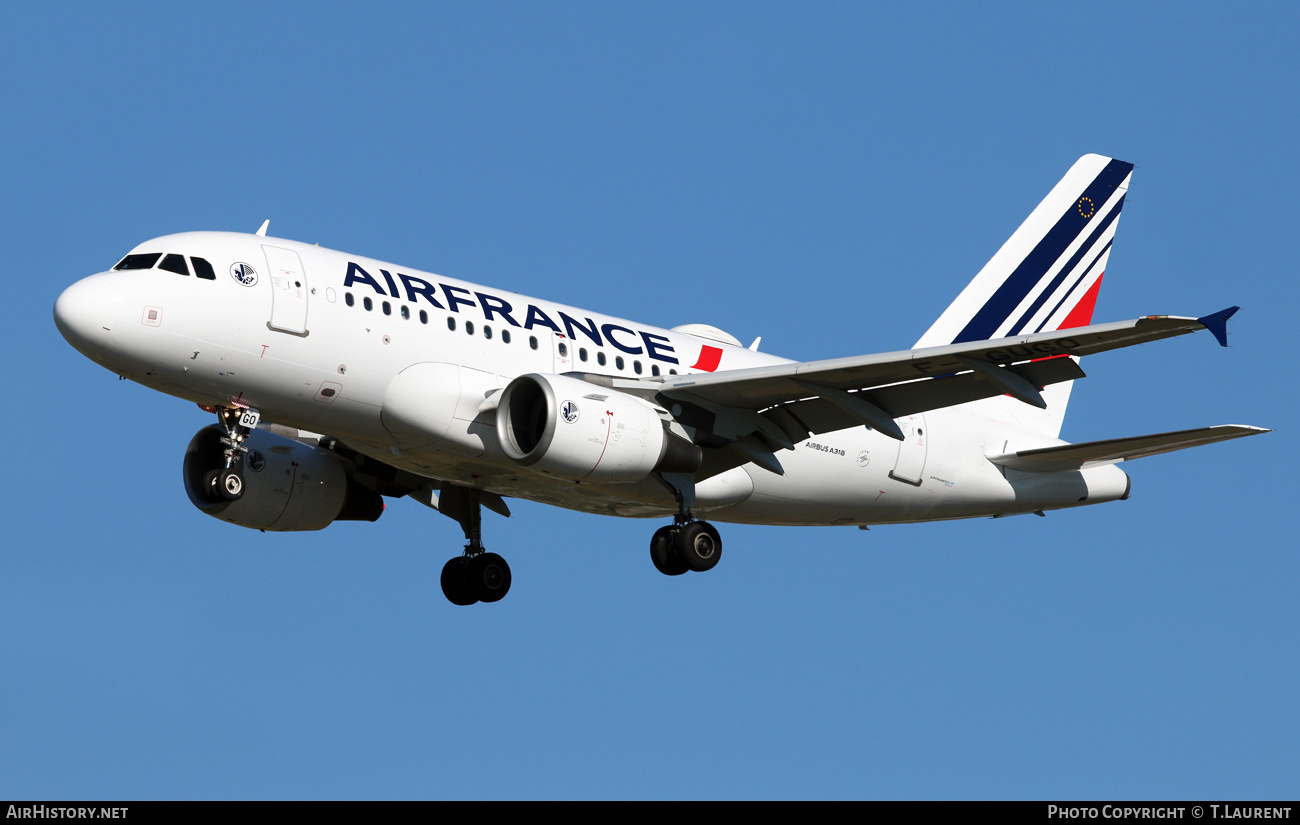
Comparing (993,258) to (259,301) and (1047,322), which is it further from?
(259,301)

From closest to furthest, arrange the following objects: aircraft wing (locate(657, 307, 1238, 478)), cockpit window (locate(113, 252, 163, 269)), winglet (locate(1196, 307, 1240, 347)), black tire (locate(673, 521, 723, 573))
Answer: winglet (locate(1196, 307, 1240, 347)) < aircraft wing (locate(657, 307, 1238, 478)) < cockpit window (locate(113, 252, 163, 269)) < black tire (locate(673, 521, 723, 573))

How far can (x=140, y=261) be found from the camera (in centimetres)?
2775

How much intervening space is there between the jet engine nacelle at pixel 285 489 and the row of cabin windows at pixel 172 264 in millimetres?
5524

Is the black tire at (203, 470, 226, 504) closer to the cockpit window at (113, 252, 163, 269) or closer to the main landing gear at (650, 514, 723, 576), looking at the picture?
the cockpit window at (113, 252, 163, 269)

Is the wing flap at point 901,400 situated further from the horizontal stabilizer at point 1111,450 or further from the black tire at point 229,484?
the black tire at point 229,484

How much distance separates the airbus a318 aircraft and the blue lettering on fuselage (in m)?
0.05

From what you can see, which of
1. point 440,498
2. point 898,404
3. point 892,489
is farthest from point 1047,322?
point 440,498

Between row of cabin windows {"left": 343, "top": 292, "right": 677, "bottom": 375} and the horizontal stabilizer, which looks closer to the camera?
row of cabin windows {"left": 343, "top": 292, "right": 677, "bottom": 375}

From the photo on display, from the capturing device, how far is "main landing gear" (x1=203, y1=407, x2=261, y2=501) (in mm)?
28391

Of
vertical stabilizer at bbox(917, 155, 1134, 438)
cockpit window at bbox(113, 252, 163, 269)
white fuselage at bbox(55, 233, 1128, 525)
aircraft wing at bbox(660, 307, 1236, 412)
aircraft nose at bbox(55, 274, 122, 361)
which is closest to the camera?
aircraft wing at bbox(660, 307, 1236, 412)

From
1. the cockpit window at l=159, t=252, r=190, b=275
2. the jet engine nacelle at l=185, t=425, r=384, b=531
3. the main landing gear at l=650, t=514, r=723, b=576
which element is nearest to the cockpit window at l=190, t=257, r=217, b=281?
the cockpit window at l=159, t=252, r=190, b=275

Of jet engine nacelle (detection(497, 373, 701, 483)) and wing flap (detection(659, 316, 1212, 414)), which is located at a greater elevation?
wing flap (detection(659, 316, 1212, 414))

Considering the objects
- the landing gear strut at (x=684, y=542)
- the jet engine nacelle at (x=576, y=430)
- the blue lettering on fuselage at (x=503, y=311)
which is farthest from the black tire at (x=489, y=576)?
the jet engine nacelle at (x=576, y=430)

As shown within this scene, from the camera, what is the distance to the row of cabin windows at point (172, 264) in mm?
27516
